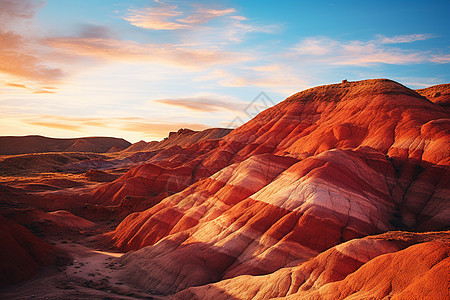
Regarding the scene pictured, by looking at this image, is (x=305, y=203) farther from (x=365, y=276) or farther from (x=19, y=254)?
(x=19, y=254)

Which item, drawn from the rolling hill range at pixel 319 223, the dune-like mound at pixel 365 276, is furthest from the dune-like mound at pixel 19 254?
the dune-like mound at pixel 365 276

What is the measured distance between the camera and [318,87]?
3425 inches

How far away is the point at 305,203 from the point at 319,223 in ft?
8.49

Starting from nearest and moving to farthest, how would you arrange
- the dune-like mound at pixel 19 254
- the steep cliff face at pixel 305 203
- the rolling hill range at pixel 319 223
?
the rolling hill range at pixel 319 223
the dune-like mound at pixel 19 254
the steep cliff face at pixel 305 203

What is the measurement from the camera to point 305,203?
32.0 metres

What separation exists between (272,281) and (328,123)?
49938mm

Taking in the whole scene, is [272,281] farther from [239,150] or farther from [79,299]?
[239,150]

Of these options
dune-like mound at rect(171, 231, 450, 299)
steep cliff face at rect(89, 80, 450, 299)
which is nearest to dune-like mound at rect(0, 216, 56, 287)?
steep cliff face at rect(89, 80, 450, 299)

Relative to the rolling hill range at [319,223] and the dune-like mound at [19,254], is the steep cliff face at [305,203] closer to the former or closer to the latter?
the rolling hill range at [319,223]

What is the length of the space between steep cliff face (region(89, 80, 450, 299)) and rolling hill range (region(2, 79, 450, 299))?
0.14m

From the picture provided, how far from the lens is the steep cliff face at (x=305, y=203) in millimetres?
30438

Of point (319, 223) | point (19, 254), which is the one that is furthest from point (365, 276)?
point (19, 254)

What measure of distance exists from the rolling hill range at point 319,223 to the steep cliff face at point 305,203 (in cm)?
14

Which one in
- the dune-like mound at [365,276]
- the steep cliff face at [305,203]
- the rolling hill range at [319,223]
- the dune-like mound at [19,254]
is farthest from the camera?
the steep cliff face at [305,203]
